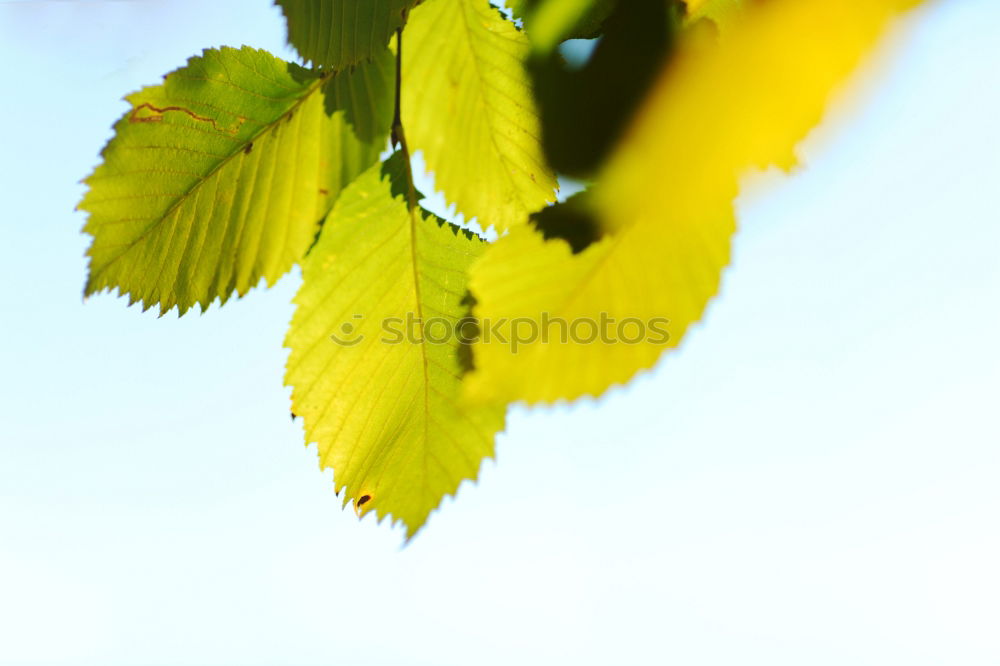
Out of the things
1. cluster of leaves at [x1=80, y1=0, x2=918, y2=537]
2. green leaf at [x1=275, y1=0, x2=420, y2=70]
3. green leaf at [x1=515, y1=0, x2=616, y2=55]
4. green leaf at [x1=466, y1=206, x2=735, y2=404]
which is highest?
→ green leaf at [x1=515, y1=0, x2=616, y2=55]

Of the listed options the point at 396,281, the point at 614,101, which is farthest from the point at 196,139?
the point at 614,101

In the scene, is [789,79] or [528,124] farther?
[528,124]

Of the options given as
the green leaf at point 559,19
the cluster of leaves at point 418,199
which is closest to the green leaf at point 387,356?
the cluster of leaves at point 418,199

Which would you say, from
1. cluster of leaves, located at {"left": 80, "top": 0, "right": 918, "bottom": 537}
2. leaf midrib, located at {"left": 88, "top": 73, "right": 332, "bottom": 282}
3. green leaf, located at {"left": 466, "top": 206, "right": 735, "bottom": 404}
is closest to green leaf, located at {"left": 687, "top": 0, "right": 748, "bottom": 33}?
cluster of leaves, located at {"left": 80, "top": 0, "right": 918, "bottom": 537}

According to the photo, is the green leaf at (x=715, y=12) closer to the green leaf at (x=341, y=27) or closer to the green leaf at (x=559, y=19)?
the green leaf at (x=559, y=19)

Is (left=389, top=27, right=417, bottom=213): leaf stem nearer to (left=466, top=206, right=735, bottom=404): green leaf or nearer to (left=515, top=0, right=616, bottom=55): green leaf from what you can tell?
(left=515, top=0, right=616, bottom=55): green leaf

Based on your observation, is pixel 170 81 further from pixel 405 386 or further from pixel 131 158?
pixel 405 386
